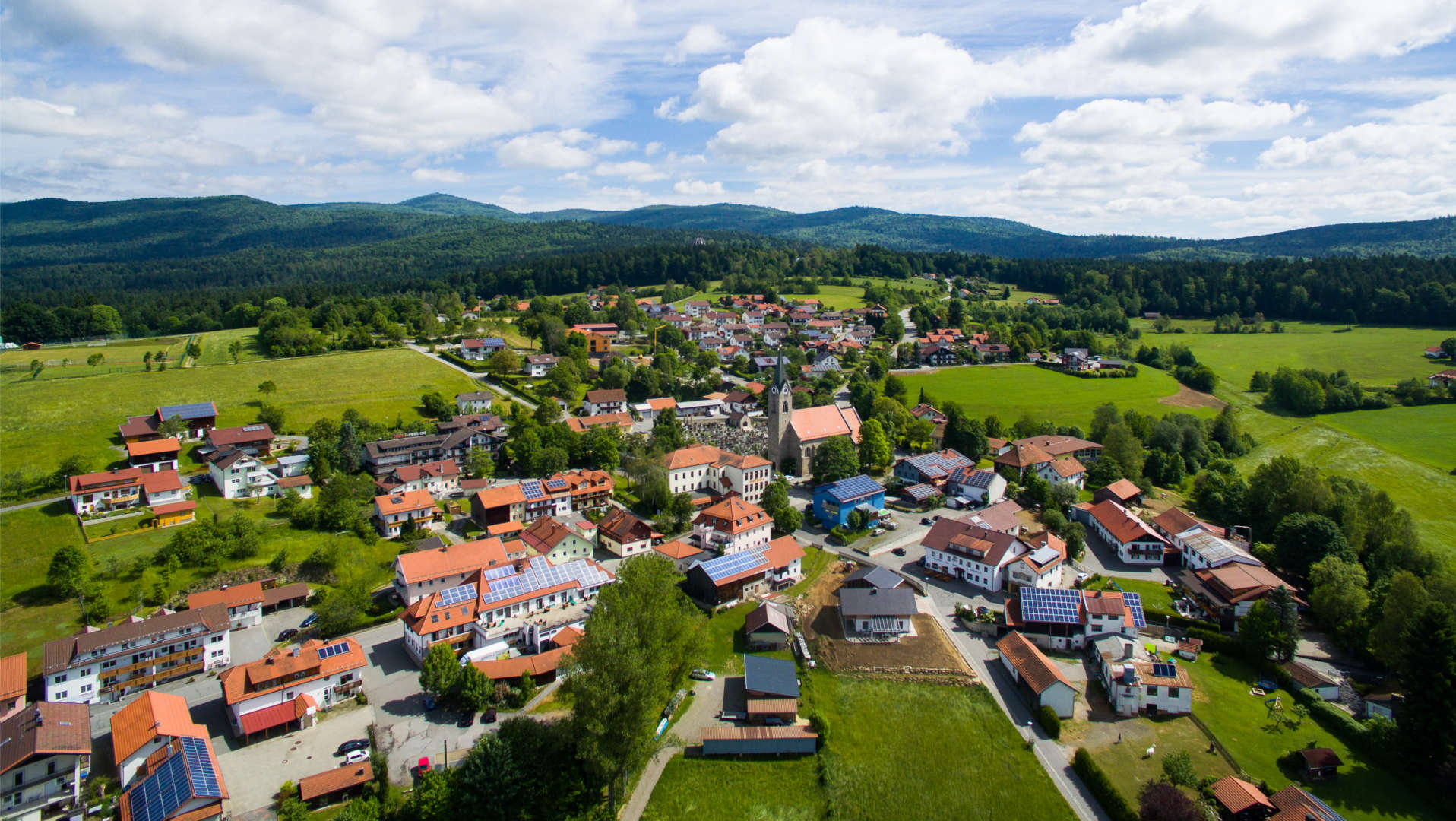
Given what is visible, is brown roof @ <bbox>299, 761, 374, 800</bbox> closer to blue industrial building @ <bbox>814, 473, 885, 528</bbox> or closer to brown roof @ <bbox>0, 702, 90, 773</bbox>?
brown roof @ <bbox>0, 702, 90, 773</bbox>

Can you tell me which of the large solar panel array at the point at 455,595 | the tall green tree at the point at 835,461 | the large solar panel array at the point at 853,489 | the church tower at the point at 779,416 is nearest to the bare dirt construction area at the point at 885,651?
the large solar panel array at the point at 853,489

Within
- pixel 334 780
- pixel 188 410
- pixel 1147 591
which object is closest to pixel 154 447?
pixel 188 410

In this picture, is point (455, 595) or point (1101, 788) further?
point (455, 595)

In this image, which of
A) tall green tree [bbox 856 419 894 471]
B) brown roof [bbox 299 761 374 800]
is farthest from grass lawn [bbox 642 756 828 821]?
tall green tree [bbox 856 419 894 471]

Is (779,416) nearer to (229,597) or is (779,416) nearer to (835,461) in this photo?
(835,461)

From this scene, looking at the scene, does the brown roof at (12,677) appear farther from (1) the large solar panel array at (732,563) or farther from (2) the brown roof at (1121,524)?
(2) the brown roof at (1121,524)
